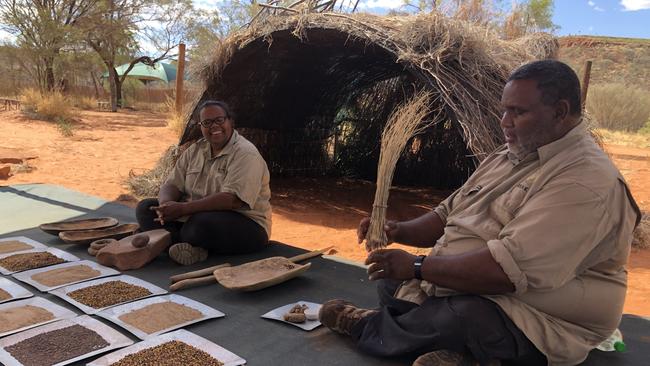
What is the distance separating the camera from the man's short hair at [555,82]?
157cm

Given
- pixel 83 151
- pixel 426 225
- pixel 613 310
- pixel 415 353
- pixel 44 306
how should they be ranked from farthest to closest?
pixel 83 151 → pixel 44 306 → pixel 426 225 → pixel 415 353 → pixel 613 310

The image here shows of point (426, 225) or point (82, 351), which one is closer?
point (82, 351)

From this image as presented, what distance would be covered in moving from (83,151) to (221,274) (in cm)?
688

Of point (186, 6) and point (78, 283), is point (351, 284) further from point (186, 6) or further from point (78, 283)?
point (186, 6)

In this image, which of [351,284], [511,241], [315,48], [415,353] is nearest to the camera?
[511,241]

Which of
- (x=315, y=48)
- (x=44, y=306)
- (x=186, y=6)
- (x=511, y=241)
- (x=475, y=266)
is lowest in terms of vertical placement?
(x=44, y=306)

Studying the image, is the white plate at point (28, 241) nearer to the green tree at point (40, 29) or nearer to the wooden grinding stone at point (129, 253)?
the wooden grinding stone at point (129, 253)

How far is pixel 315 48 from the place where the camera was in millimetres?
5844

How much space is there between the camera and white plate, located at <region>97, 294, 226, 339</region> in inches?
82.6

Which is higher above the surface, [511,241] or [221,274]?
[511,241]

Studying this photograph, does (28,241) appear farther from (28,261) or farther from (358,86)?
(358,86)


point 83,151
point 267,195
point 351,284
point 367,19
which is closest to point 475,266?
point 351,284

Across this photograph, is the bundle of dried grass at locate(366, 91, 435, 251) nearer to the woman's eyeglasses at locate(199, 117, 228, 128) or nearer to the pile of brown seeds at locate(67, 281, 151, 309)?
the woman's eyeglasses at locate(199, 117, 228, 128)

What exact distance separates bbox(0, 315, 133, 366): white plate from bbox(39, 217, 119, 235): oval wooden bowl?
4.92 ft
